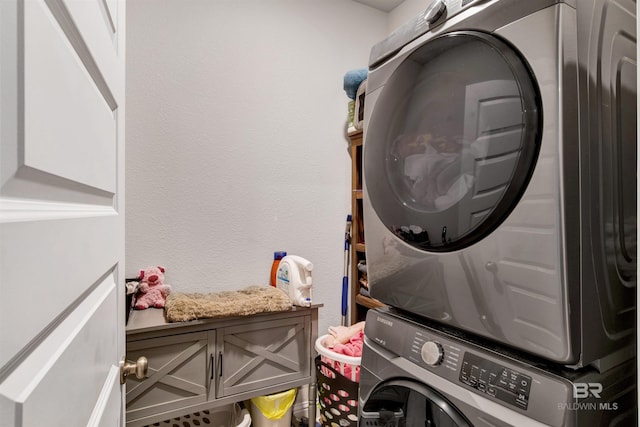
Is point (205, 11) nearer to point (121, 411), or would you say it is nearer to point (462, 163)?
point (462, 163)

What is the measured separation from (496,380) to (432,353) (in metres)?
0.15

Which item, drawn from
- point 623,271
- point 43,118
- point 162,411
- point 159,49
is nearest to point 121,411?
point 162,411

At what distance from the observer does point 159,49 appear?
1.63 metres

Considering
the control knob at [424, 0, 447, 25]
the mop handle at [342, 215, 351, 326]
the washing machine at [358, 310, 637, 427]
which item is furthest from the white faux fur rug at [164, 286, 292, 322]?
the control knob at [424, 0, 447, 25]

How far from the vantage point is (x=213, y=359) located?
1417 mm

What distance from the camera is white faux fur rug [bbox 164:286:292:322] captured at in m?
1.36

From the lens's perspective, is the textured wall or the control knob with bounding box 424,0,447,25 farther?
the textured wall

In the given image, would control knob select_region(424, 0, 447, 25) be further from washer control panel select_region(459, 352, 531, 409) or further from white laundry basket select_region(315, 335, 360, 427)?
white laundry basket select_region(315, 335, 360, 427)

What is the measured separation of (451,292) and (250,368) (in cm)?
111

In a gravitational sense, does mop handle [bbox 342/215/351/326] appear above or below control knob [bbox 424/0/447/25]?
below

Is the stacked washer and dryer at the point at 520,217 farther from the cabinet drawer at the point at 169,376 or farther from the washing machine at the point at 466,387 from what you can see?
the cabinet drawer at the point at 169,376

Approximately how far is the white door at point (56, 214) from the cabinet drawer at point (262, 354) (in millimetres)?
769

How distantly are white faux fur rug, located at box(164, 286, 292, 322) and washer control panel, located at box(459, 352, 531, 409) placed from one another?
969mm

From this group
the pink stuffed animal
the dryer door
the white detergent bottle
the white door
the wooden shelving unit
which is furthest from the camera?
the wooden shelving unit
